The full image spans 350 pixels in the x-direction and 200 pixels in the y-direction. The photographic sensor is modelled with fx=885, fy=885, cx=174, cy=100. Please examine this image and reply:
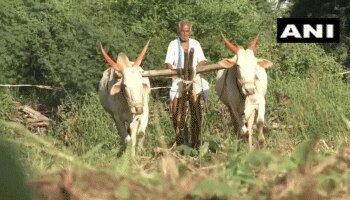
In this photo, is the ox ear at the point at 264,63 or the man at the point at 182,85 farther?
the ox ear at the point at 264,63

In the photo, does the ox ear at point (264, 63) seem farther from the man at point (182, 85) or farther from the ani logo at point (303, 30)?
the ani logo at point (303, 30)

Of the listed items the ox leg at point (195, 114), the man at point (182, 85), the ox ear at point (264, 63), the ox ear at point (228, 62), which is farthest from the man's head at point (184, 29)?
the ox ear at point (264, 63)

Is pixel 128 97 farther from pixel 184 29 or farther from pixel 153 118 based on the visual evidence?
pixel 184 29

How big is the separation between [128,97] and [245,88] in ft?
4.35

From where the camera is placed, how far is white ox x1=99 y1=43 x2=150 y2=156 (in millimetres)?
9688

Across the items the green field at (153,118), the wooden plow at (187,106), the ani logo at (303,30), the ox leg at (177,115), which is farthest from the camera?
the ani logo at (303,30)

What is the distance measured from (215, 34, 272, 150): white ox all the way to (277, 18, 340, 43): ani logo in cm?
982

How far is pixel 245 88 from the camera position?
997cm

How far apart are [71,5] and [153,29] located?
12.3 feet

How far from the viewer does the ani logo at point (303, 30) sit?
20.9 meters

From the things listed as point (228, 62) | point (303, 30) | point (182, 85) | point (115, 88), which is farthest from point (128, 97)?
point (303, 30)

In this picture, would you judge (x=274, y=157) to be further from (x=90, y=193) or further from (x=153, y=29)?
(x=153, y=29)

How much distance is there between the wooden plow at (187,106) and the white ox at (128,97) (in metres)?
0.38

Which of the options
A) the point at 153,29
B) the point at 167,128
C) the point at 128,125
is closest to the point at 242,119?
the point at 128,125
